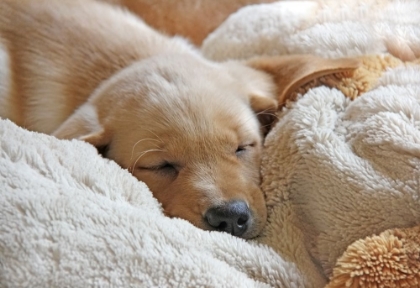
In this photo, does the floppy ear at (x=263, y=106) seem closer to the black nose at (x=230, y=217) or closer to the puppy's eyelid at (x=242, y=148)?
the puppy's eyelid at (x=242, y=148)

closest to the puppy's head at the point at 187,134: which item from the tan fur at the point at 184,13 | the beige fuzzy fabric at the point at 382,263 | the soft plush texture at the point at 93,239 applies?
the soft plush texture at the point at 93,239

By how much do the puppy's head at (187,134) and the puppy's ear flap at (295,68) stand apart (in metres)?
0.08

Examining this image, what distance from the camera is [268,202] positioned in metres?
1.69

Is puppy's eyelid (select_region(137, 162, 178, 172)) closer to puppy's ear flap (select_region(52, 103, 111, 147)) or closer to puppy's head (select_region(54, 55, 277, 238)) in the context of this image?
puppy's head (select_region(54, 55, 277, 238))

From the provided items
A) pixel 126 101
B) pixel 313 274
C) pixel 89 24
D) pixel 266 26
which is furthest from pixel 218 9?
pixel 313 274

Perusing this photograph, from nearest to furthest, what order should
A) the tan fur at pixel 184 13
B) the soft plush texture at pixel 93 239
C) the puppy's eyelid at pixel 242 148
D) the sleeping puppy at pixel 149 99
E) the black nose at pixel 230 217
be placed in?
the soft plush texture at pixel 93 239 → the black nose at pixel 230 217 → the sleeping puppy at pixel 149 99 → the puppy's eyelid at pixel 242 148 → the tan fur at pixel 184 13

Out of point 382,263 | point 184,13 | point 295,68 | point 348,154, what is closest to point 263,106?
point 295,68

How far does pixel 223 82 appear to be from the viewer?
77.7 inches

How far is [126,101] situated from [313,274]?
0.81 metres

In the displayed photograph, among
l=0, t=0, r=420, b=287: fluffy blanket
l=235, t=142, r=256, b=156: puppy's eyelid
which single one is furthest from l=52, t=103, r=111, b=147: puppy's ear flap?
l=235, t=142, r=256, b=156: puppy's eyelid

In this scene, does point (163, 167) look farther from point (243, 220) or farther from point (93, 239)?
point (93, 239)

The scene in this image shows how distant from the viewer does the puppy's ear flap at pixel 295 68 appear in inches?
73.9

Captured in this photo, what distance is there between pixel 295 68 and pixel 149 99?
0.54 metres

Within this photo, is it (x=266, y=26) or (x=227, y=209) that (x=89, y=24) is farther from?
(x=227, y=209)
